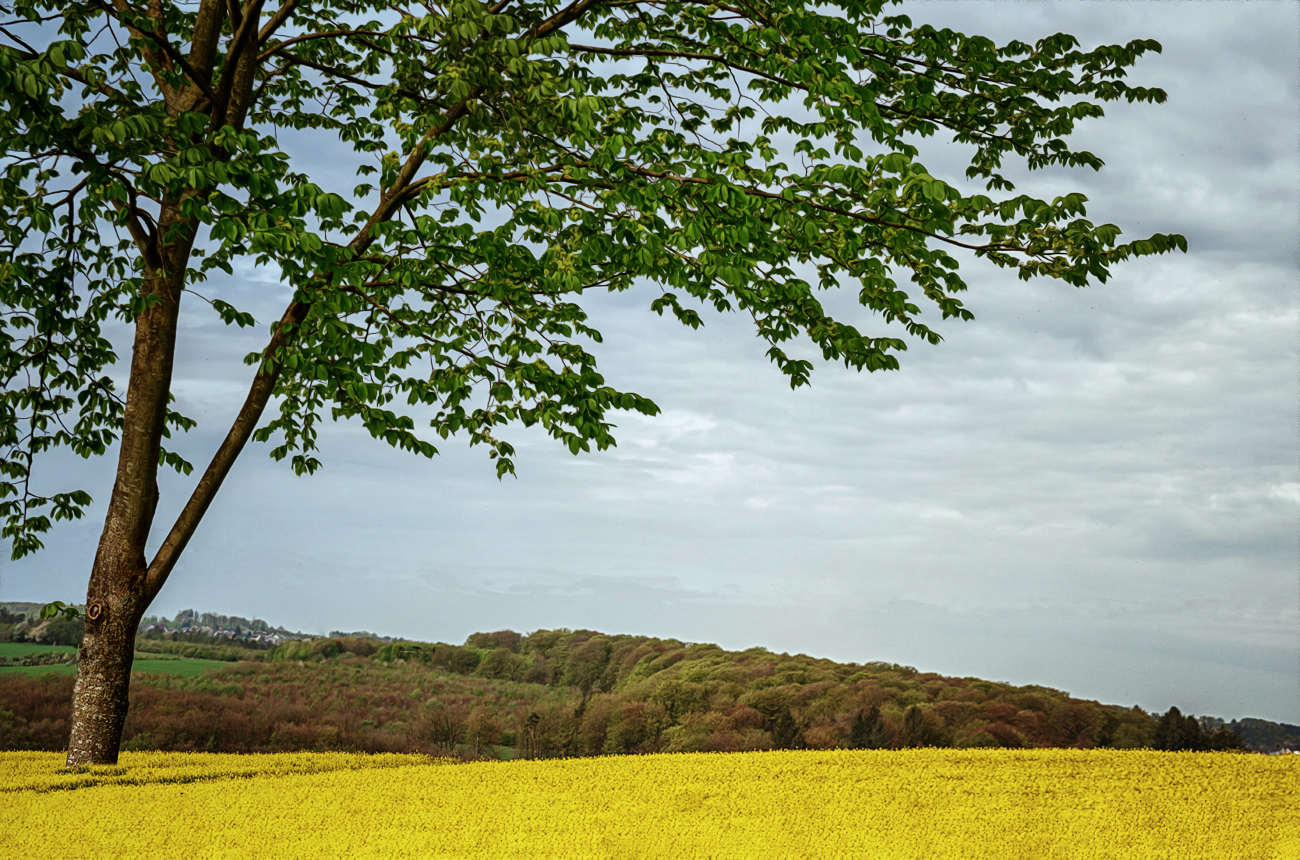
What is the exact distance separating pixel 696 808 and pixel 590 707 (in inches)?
246

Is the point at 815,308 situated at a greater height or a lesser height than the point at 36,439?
greater

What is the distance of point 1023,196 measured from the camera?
8.97m

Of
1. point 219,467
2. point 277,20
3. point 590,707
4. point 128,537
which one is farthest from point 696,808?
point 277,20

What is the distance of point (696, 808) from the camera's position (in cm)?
792

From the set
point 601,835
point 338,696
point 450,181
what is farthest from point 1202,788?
point 338,696

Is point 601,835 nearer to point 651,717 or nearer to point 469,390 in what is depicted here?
point 469,390

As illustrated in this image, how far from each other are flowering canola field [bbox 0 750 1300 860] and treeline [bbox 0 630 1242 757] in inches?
89.1

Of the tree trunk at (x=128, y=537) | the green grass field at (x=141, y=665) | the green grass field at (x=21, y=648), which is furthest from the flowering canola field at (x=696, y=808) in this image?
the green grass field at (x=21, y=648)

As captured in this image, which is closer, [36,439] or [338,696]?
[36,439]

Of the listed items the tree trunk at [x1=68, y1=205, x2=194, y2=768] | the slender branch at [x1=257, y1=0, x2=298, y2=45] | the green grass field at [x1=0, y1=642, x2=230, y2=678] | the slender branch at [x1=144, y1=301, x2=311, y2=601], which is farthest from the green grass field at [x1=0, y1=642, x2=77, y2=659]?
the slender branch at [x1=257, y1=0, x2=298, y2=45]

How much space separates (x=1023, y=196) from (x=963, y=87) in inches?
121

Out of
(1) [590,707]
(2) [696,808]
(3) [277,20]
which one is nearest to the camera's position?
(2) [696,808]

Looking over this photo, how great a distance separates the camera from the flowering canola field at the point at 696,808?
699cm

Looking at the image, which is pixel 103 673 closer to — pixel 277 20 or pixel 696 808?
pixel 696 808
